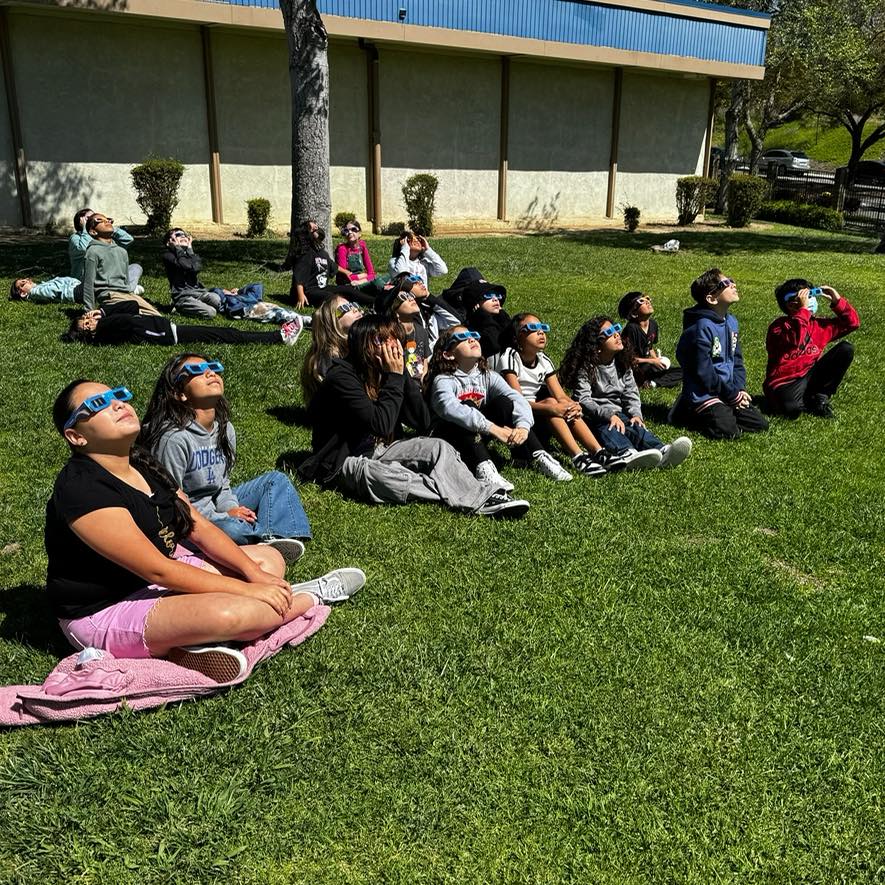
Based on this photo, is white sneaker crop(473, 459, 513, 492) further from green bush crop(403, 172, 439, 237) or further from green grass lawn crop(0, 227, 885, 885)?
green bush crop(403, 172, 439, 237)

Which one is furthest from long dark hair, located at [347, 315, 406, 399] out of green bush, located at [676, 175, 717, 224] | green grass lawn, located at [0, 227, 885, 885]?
green bush, located at [676, 175, 717, 224]

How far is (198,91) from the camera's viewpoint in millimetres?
17844

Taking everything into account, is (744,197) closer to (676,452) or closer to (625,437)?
(625,437)

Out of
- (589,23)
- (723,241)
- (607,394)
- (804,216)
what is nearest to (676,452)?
(607,394)

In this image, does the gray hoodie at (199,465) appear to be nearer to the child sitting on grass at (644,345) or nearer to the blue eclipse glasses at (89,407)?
the blue eclipse glasses at (89,407)

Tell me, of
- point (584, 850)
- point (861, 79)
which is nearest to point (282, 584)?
point (584, 850)

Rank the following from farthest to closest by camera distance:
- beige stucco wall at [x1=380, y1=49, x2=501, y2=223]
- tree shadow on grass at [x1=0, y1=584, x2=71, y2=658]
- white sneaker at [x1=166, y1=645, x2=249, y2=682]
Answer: beige stucco wall at [x1=380, y1=49, x2=501, y2=223] < tree shadow on grass at [x1=0, y1=584, x2=71, y2=658] < white sneaker at [x1=166, y1=645, x2=249, y2=682]

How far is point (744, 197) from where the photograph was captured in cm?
2402

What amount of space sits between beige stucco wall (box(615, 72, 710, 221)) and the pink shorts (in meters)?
23.2

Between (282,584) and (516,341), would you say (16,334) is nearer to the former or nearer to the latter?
(516,341)

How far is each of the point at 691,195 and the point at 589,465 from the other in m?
20.6

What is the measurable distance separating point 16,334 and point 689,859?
28.4ft

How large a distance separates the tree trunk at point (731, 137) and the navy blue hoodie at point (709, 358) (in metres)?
22.3

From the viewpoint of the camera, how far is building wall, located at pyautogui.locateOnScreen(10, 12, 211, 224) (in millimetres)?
16219
